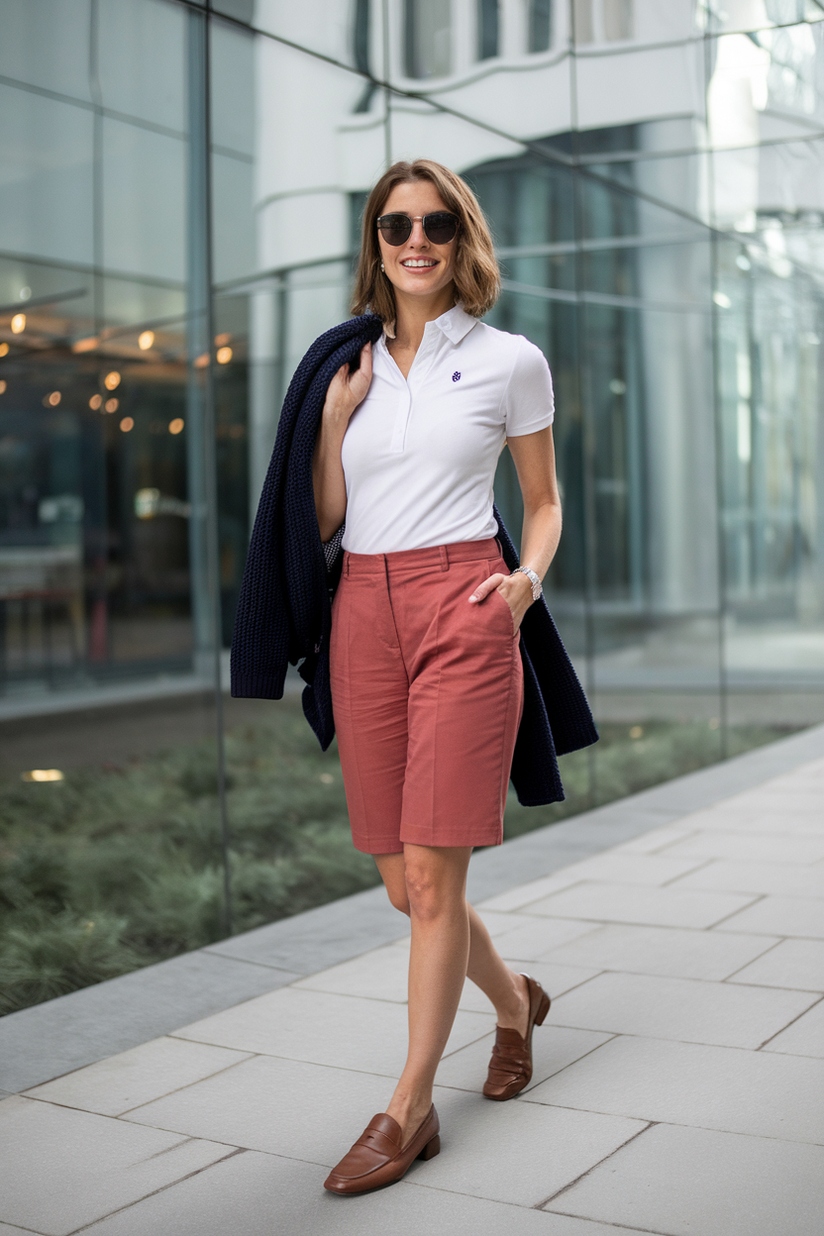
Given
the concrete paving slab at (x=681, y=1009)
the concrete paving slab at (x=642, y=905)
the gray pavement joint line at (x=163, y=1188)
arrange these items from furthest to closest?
the concrete paving slab at (x=642, y=905) → the concrete paving slab at (x=681, y=1009) → the gray pavement joint line at (x=163, y=1188)

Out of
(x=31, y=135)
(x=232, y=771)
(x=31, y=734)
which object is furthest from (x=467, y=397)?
(x=31, y=135)

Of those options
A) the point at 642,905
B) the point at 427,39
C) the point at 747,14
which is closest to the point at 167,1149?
the point at 642,905

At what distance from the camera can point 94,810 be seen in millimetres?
6930

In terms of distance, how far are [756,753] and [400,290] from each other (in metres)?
6.69

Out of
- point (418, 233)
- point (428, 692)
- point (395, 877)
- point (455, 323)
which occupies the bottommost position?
point (395, 877)

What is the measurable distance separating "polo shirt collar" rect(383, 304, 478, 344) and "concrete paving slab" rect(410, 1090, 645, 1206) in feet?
5.38

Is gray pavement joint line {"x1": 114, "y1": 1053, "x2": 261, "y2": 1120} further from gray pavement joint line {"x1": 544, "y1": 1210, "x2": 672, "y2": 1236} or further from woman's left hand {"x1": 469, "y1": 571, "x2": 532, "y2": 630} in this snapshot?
woman's left hand {"x1": 469, "y1": 571, "x2": 532, "y2": 630}

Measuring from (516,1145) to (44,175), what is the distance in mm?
11713

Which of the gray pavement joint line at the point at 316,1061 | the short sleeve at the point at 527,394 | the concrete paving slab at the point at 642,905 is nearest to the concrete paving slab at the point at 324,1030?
the gray pavement joint line at the point at 316,1061

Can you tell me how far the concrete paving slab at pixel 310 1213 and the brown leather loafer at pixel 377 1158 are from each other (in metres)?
0.03

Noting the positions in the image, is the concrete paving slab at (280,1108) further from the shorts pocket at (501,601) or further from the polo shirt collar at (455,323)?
the polo shirt collar at (455,323)

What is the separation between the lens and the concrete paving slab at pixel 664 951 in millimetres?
4027

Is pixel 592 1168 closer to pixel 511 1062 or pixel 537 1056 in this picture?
pixel 511 1062

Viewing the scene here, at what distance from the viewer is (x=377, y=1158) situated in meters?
2.58
